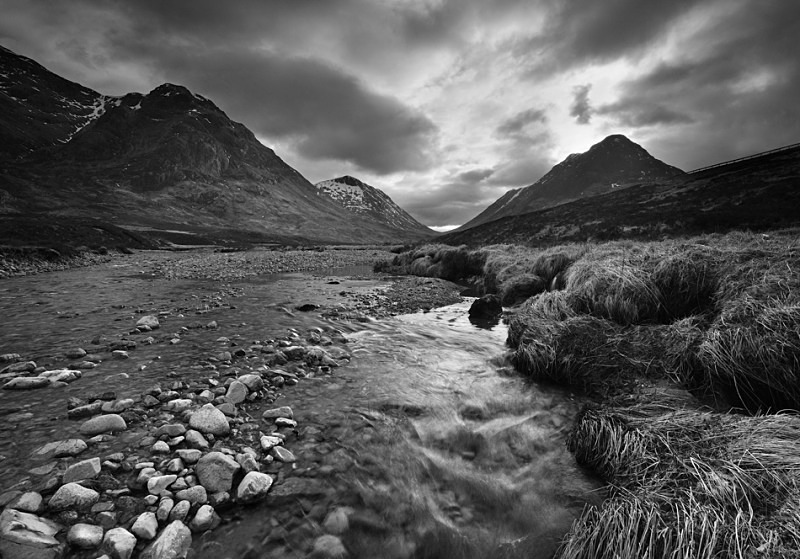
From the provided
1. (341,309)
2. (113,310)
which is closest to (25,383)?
(113,310)

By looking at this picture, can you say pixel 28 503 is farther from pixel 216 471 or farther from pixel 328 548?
pixel 328 548

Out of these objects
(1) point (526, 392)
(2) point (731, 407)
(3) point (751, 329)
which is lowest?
(1) point (526, 392)

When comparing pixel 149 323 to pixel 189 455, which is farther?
pixel 149 323

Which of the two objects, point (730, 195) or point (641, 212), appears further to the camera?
point (641, 212)

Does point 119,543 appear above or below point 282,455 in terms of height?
above

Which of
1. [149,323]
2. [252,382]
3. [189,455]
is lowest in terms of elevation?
[189,455]

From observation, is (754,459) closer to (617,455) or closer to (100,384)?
(617,455)

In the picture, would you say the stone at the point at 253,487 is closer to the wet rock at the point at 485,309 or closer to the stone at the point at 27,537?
the stone at the point at 27,537

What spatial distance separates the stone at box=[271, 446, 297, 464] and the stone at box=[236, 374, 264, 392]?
155cm

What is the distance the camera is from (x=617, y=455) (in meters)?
3.59

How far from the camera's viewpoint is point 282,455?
12.1ft

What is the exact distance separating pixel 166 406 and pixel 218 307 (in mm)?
7324

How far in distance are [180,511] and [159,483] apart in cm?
40

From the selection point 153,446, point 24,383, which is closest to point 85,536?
point 153,446
